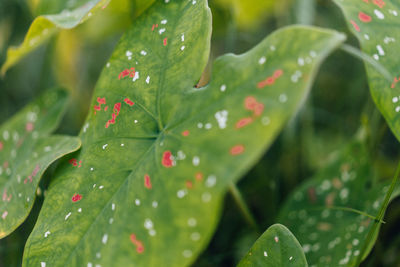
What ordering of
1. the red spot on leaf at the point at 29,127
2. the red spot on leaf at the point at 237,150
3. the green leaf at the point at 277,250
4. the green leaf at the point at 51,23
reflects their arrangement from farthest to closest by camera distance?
the red spot on leaf at the point at 29,127 < the green leaf at the point at 51,23 < the green leaf at the point at 277,250 < the red spot on leaf at the point at 237,150

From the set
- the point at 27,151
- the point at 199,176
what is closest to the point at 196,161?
the point at 199,176

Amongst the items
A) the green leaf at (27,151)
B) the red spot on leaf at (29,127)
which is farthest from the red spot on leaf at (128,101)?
the red spot on leaf at (29,127)

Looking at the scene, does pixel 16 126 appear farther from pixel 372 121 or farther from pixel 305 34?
pixel 372 121

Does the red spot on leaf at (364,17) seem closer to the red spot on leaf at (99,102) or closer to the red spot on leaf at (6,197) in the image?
the red spot on leaf at (99,102)

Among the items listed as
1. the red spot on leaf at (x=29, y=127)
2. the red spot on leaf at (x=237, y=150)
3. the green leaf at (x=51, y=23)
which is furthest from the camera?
the red spot on leaf at (x=29, y=127)

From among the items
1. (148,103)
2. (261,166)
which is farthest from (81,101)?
(148,103)

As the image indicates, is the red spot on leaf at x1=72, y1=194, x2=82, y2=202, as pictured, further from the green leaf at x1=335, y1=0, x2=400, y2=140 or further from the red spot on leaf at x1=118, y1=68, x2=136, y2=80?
the green leaf at x1=335, y1=0, x2=400, y2=140
